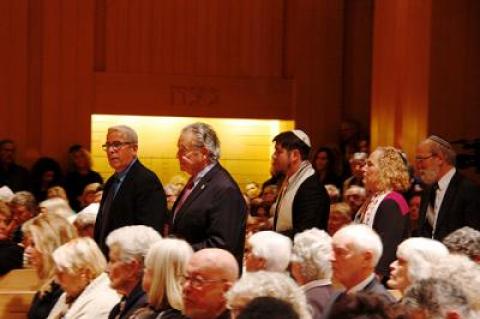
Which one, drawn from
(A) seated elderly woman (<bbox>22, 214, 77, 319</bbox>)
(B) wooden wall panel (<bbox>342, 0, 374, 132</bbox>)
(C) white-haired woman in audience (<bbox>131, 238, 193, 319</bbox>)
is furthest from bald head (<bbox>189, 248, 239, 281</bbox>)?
(B) wooden wall panel (<bbox>342, 0, 374, 132</bbox>)

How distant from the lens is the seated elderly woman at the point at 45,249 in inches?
245

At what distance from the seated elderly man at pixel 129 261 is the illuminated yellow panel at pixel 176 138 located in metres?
7.52

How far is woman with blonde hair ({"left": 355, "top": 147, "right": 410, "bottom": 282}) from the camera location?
652cm

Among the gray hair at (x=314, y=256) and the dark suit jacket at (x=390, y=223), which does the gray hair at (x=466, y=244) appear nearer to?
the gray hair at (x=314, y=256)

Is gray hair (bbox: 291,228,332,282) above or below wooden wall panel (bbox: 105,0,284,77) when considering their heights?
below

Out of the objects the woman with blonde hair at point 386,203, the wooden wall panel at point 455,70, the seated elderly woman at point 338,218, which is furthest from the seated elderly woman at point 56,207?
the wooden wall panel at point 455,70

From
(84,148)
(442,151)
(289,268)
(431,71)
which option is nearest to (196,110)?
(84,148)

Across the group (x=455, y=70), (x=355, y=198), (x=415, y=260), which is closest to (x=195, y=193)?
(x=415, y=260)

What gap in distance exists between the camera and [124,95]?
504 inches

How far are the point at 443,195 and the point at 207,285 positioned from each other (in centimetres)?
269

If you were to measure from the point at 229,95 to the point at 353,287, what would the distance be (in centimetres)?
797

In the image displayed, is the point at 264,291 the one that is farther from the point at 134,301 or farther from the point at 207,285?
the point at 134,301

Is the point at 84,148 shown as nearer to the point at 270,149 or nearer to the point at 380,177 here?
the point at 270,149

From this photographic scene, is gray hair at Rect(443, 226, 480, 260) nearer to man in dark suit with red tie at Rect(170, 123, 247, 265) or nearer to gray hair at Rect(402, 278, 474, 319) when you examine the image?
man in dark suit with red tie at Rect(170, 123, 247, 265)
